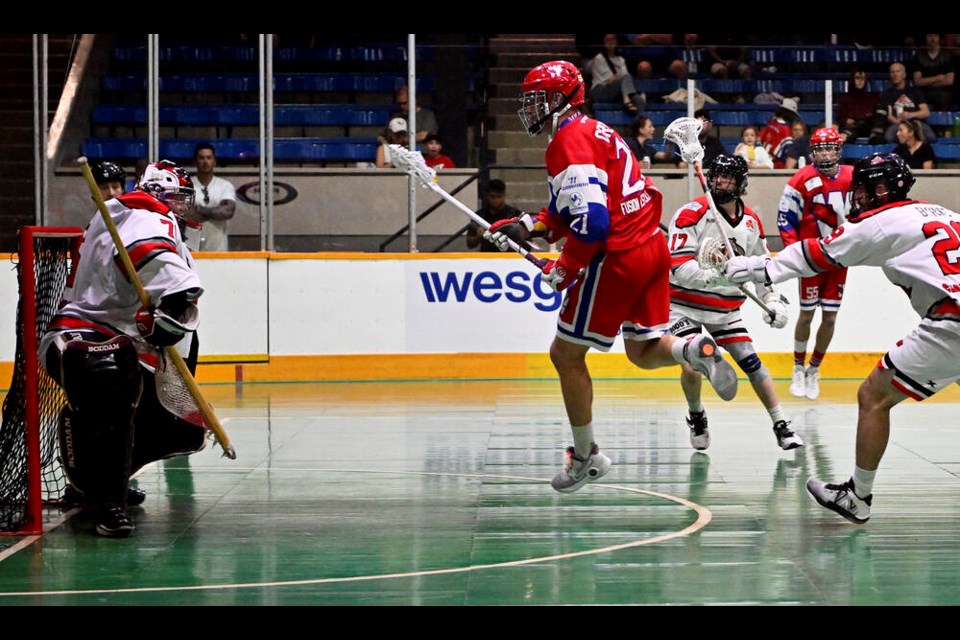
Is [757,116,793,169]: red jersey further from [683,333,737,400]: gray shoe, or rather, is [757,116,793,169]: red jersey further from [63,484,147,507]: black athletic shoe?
[63,484,147,507]: black athletic shoe

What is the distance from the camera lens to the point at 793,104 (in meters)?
12.8

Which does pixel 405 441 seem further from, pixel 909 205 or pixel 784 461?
pixel 909 205

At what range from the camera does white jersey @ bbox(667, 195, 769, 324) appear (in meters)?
7.82

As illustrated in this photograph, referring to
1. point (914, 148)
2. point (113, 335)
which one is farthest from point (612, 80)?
point (113, 335)

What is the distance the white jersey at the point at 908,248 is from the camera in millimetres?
5332

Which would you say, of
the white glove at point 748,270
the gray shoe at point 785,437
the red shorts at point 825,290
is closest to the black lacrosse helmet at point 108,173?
the white glove at point 748,270

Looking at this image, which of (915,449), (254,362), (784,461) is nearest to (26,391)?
(784,461)

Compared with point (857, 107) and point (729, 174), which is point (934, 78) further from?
point (729, 174)

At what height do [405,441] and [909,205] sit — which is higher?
[909,205]

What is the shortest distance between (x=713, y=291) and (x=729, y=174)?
0.66 metres

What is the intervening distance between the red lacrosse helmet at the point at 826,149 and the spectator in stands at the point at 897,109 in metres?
2.44

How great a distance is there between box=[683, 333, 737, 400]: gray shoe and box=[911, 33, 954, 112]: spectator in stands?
7764 mm
